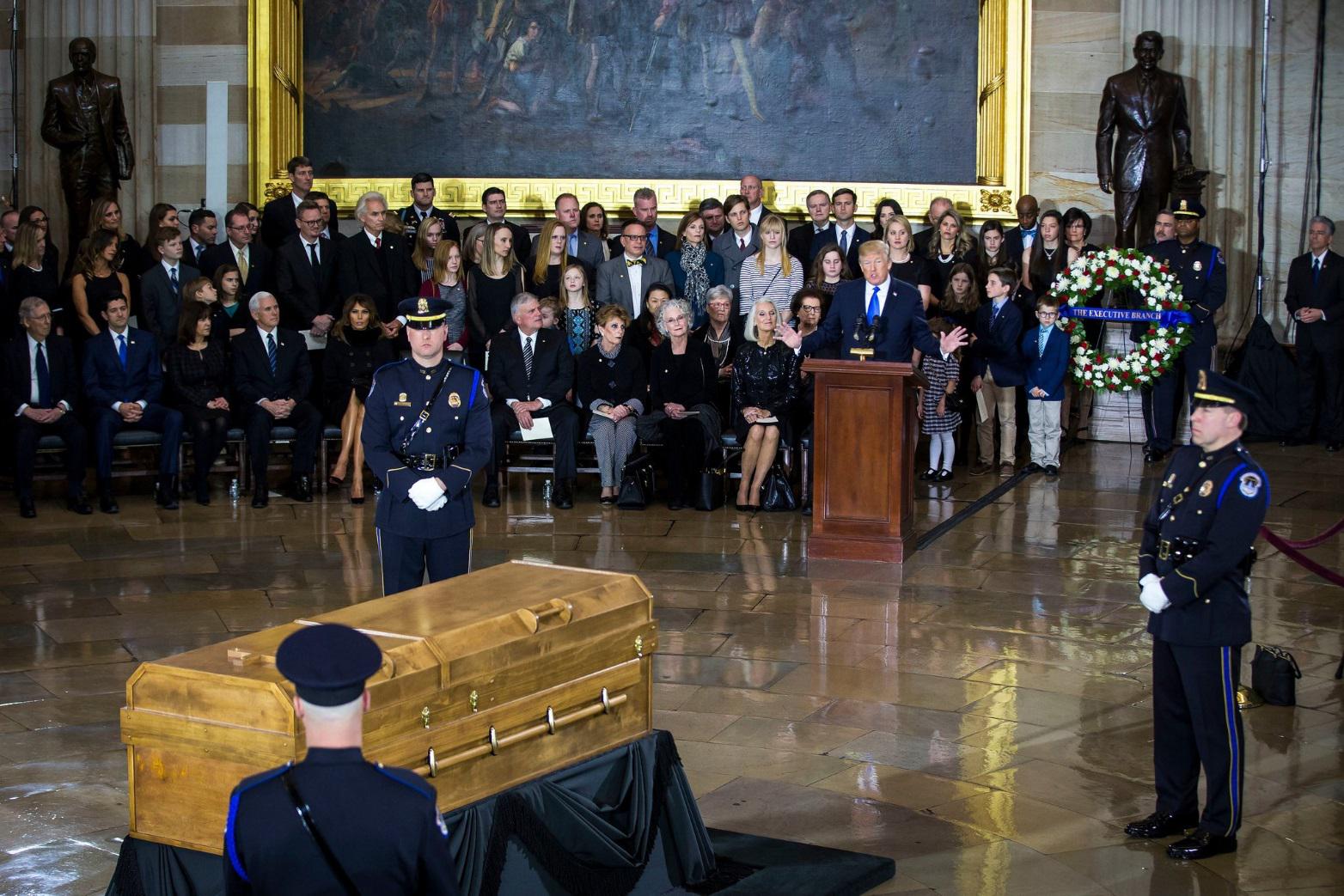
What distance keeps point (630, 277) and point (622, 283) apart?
3.0 inches

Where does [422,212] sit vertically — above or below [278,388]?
above

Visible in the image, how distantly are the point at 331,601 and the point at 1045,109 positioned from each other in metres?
9.43

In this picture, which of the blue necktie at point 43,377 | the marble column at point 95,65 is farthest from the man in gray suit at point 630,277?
the marble column at point 95,65

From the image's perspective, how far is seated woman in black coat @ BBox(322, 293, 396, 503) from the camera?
38.9ft

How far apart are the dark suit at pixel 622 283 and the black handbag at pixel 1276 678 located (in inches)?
257

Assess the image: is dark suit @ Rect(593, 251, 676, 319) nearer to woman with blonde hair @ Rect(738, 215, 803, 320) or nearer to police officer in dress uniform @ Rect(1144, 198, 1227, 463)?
woman with blonde hair @ Rect(738, 215, 803, 320)

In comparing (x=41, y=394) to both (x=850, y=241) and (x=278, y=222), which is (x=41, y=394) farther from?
(x=850, y=241)

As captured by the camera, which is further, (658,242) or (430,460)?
(658,242)

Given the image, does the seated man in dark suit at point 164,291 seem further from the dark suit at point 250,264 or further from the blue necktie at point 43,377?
the blue necktie at point 43,377

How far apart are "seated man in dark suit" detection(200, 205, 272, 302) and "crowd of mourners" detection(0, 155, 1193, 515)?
21 millimetres

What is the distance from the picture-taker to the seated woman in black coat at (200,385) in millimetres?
11383

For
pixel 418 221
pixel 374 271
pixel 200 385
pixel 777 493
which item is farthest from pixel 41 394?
pixel 777 493

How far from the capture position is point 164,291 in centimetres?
1228

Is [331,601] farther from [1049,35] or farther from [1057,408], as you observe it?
[1049,35]
